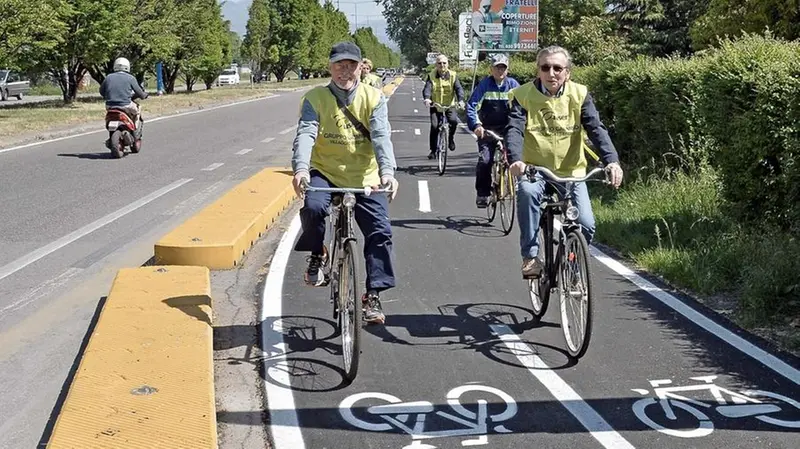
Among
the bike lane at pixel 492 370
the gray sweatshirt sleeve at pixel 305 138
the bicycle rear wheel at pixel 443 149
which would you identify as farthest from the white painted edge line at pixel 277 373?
the bicycle rear wheel at pixel 443 149

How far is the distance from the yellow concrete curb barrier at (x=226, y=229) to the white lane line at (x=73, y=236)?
4.27 ft

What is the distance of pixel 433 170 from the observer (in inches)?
635

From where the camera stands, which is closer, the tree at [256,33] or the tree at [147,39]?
the tree at [147,39]

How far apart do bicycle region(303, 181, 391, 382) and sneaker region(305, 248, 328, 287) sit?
102 millimetres

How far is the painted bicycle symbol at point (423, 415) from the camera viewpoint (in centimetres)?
456

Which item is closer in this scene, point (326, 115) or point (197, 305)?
point (326, 115)

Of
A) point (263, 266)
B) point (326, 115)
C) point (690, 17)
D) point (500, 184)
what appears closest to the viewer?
point (326, 115)

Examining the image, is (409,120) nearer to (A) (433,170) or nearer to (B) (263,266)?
(A) (433,170)

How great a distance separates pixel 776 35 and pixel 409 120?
15.6 meters

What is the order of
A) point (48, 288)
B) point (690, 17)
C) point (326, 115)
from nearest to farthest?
point (326, 115)
point (48, 288)
point (690, 17)

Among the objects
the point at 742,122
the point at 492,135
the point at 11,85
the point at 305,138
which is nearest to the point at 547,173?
the point at 305,138

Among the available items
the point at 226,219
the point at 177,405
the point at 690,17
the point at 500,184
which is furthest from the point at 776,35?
the point at 690,17

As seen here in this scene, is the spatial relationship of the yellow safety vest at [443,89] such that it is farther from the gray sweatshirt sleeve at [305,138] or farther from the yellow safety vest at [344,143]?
the gray sweatshirt sleeve at [305,138]

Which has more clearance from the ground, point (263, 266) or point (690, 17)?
point (690, 17)
